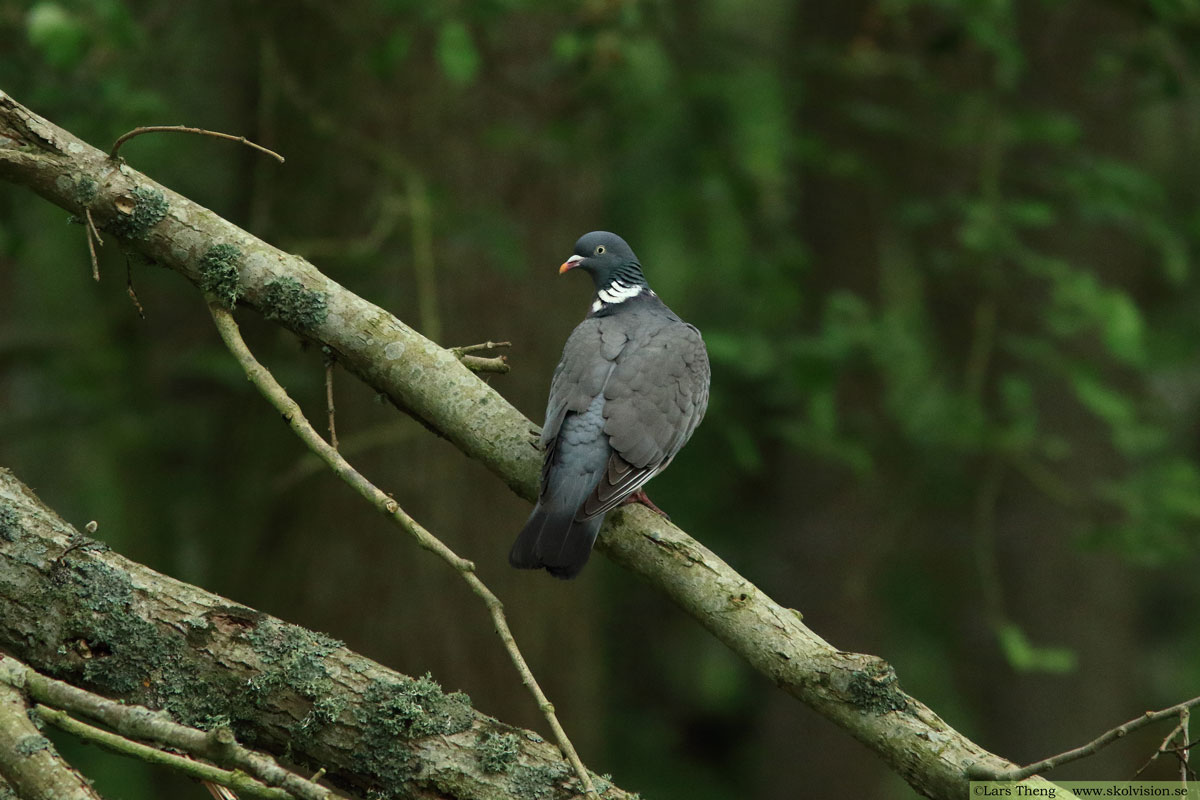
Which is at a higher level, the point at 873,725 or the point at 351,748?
the point at 873,725

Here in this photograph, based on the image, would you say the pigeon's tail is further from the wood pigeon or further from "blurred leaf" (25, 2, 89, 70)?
"blurred leaf" (25, 2, 89, 70)

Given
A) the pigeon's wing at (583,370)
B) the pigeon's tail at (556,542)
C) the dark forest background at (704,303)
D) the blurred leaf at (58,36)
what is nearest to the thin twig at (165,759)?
the pigeon's tail at (556,542)

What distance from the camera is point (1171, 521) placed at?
6059 mm

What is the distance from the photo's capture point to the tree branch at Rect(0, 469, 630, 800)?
243cm

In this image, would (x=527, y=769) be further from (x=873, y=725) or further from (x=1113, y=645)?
(x=1113, y=645)

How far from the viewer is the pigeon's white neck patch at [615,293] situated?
4.71 metres

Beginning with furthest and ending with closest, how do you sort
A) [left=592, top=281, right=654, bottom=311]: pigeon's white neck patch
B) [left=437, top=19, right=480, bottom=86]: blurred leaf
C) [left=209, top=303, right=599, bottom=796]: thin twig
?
[left=592, top=281, right=654, bottom=311]: pigeon's white neck patch < [left=437, top=19, right=480, bottom=86]: blurred leaf < [left=209, top=303, right=599, bottom=796]: thin twig

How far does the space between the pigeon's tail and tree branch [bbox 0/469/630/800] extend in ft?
1.95

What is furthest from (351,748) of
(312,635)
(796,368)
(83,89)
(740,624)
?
(796,368)

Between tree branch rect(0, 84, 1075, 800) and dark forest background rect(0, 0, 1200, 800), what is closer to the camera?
tree branch rect(0, 84, 1075, 800)

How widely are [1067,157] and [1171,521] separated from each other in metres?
2.14

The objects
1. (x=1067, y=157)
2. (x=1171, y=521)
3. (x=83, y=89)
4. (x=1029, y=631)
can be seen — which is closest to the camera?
(x=83, y=89)

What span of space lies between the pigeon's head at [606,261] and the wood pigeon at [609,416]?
0.04 metres

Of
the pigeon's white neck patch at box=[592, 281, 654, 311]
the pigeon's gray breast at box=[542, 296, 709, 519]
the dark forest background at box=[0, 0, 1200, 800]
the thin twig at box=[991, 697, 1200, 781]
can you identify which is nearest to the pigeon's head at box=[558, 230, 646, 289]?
the pigeon's white neck patch at box=[592, 281, 654, 311]
